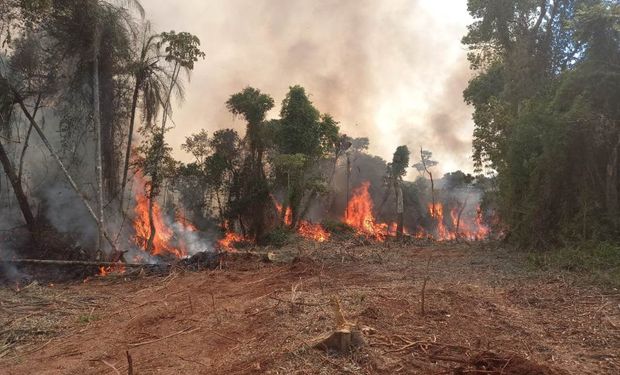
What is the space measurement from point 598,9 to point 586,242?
642 cm

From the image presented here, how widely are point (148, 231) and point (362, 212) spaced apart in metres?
18.6

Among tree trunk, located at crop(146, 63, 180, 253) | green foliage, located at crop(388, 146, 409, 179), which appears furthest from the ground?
green foliage, located at crop(388, 146, 409, 179)

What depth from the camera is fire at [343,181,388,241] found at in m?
34.2

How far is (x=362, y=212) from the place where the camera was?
3628 cm

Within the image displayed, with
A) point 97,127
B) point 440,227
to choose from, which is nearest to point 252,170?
point 97,127

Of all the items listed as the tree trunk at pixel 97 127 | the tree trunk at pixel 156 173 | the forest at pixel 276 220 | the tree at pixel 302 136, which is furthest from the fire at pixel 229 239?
the tree trunk at pixel 97 127

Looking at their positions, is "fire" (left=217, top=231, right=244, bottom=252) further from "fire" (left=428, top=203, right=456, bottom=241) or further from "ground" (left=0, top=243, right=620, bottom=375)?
"fire" (left=428, top=203, right=456, bottom=241)

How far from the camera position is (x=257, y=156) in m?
26.8

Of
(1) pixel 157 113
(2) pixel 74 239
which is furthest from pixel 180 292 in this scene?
(1) pixel 157 113

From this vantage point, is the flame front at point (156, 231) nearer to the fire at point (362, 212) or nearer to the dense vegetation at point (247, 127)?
the dense vegetation at point (247, 127)

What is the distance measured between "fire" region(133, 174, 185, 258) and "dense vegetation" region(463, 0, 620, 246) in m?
15.6

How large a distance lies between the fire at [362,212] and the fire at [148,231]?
1401cm

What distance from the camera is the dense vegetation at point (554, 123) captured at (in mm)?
12656

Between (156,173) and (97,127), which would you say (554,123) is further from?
(156,173)
